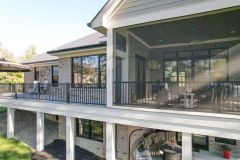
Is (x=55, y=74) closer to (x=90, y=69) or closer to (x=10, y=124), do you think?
(x=10, y=124)

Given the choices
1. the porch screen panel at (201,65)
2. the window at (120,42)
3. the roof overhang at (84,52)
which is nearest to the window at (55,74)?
the roof overhang at (84,52)

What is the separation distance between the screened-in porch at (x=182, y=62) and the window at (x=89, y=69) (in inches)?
71.1

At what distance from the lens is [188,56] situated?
1218 cm

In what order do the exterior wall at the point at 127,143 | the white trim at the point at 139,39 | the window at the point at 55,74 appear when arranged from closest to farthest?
1. the exterior wall at the point at 127,143
2. the white trim at the point at 139,39
3. the window at the point at 55,74

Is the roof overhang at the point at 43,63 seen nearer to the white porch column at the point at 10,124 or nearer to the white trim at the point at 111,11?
the white porch column at the point at 10,124

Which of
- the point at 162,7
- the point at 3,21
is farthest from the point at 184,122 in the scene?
the point at 3,21

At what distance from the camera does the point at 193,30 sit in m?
9.71

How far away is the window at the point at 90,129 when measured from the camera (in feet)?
38.4

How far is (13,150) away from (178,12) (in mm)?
10676

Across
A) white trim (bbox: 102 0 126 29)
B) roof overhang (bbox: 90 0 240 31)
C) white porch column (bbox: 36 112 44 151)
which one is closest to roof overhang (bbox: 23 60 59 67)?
white porch column (bbox: 36 112 44 151)

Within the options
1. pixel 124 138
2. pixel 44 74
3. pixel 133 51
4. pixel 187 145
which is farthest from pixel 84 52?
pixel 187 145

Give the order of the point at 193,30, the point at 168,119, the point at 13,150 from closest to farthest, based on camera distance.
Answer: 1. the point at 168,119
2. the point at 193,30
3. the point at 13,150

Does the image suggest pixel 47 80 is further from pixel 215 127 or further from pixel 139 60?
pixel 215 127

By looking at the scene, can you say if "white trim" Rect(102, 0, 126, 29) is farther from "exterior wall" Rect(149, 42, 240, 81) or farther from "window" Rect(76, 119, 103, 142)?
"window" Rect(76, 119, 103, 142)
